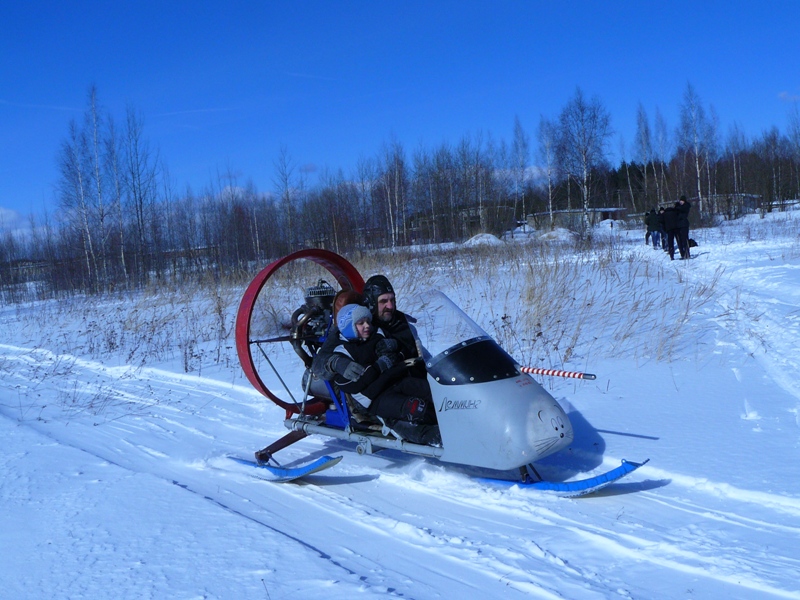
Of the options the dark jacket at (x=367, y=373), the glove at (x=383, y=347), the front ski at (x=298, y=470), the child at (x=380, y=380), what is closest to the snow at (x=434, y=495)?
the front ski at (x=298, y=470)

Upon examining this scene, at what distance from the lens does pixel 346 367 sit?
5488 mm

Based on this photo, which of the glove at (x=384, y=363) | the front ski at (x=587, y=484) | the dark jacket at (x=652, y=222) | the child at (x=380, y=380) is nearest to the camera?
the front ski at (x=587, y=484)

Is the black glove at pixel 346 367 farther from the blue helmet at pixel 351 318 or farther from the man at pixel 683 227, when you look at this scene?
the man at pixel 683 227

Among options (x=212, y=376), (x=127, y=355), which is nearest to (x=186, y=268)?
(x=127, y=355)

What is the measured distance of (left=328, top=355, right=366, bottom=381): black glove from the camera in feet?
17.9

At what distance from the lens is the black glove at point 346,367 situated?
17.9 feet

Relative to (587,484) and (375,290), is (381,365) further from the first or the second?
(587,484)

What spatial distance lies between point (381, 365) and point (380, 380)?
125 millimetres

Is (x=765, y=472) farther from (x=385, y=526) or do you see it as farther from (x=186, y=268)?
(x=186, y=268)

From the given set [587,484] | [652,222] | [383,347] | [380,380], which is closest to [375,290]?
[383,347]

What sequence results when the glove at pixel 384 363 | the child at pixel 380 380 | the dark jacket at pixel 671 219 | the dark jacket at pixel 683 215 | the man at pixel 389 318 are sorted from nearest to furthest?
the child at pixel 380 380, the glove at pixel 384 363, the man at pixel 389 318, the dark jacket at pixel 683 215, the dark jacket at pixel 671 219

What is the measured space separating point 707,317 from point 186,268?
24.1 meters

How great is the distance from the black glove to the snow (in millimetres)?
867

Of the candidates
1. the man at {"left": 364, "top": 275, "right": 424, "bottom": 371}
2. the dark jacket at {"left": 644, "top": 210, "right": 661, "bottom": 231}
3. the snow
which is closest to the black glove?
the man at {"left": 364, "top": 275, "right": 424, "bottom": 371}
